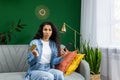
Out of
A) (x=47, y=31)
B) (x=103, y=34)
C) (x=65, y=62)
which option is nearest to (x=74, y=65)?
(x=65, y=62)

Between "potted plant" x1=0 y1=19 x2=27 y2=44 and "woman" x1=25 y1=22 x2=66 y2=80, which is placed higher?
"potted plant" x1=0 y1=19 x2=27 y2=44

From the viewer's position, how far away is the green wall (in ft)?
15.2

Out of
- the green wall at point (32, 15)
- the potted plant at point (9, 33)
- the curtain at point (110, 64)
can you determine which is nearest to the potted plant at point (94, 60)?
the curtain at point (110, 64)

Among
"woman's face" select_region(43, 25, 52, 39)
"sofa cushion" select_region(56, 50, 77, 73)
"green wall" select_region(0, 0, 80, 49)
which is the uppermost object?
"green wall" select_region(0, 0, 80, 49)

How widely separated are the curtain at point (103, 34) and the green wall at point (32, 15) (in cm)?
50

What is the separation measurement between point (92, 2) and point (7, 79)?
92.5 inches

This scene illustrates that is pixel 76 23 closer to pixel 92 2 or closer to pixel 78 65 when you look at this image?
pixel 92 2

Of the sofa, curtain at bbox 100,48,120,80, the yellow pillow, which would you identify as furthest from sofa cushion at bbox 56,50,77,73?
curtain at bbox 100,48,120,80

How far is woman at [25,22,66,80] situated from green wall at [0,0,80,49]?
1831 millimetres

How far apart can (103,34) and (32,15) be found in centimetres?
174

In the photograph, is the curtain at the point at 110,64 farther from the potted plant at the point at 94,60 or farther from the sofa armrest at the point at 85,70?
the sofa armrest at the point at 85,70

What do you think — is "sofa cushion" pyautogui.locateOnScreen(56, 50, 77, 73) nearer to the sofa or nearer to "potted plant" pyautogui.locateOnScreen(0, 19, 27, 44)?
the sofa

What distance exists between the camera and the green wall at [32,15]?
463 centimetres

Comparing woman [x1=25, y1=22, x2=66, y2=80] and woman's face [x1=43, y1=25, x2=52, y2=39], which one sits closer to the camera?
woman [x1=25, y1=22, x2=66, y2=80]
